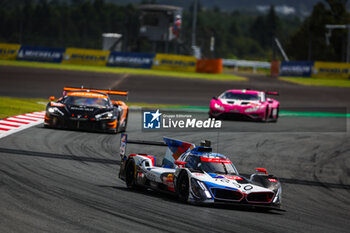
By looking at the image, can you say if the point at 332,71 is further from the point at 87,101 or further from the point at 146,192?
the point at 146,192

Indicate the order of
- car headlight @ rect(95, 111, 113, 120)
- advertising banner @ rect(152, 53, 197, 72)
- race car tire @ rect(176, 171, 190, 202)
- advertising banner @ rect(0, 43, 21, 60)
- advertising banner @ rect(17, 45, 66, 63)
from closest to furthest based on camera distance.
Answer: race car tire @ rect(176, 171, 190, 202)
car headlight @ rect(95, 111, 113, 120)
advertising banner @ rect(0, 43, 21, 60)
advertising banner @ rect(17, 45, 66, 63)
advertising banner @ rect(152, 53, 197, 72)

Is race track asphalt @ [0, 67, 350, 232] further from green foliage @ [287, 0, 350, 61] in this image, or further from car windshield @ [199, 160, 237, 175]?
green foliage @ [287, 0, 350, 61]

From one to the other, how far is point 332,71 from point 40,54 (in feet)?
83.2

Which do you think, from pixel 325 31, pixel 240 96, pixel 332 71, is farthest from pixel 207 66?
pixel 325 31

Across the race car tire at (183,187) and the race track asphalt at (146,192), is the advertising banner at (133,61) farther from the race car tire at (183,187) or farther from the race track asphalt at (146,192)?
the race car tire at (183,187)

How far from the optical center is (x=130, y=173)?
12.8 meters

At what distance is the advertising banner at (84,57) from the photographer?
5806 centimetres

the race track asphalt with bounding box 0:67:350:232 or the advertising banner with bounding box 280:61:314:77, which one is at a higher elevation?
the race track asphalt with bounding box 0:67:350:232

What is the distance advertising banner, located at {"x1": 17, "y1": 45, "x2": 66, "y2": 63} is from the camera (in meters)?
57.0

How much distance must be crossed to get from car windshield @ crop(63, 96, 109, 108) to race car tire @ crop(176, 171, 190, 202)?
35.6ft

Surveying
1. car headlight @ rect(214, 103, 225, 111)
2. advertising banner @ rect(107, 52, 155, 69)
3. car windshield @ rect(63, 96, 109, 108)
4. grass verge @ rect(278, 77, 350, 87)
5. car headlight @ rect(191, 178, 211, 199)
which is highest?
car headlight @ rect(191, 178, 211, 199)

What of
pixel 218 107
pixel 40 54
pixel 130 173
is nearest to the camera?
pixel 130 173

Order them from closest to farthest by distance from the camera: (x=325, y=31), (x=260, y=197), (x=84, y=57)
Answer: (x=260, y=197)
(x=84, y=57)
(x=325, y=31)

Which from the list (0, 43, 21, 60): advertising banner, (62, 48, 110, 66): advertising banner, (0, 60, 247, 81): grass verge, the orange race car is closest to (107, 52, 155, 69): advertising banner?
(0, 60, 247, 81): grass verge
